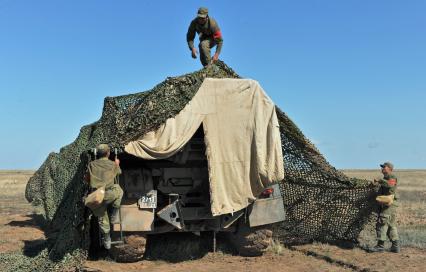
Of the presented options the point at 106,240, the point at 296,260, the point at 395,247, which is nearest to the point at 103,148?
the point at 106,240

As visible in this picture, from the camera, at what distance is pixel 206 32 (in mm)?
9336

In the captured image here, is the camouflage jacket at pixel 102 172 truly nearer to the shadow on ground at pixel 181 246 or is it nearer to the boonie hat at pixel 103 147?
the boonie hat at pixel 103 147

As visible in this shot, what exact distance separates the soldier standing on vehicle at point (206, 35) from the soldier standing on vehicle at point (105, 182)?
2744 millimetres

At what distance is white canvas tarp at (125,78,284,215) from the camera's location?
7934 millimetres

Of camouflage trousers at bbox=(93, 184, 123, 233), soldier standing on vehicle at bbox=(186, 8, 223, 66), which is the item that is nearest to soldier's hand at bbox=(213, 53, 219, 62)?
soldier standing on vehicle at bbox=(186, 8, 223, 66)

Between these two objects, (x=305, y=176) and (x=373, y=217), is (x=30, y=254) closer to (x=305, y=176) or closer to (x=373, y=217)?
(x=305, y=176)

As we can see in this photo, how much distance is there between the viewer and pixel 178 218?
8000 mm

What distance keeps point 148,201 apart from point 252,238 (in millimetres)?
1880

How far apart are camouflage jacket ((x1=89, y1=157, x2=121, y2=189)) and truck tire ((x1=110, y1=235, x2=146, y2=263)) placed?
104 centimetres

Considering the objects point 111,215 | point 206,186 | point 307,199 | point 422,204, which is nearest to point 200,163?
point 206,186

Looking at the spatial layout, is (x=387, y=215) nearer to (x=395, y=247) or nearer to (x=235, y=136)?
(x=395, y=247)

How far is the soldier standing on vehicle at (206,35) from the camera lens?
920 centimetres

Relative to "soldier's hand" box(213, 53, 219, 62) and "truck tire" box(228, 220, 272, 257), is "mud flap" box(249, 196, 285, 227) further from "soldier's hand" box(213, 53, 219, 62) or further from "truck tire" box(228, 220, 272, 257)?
"soldier's hand" box(213, 53, 219, 62)

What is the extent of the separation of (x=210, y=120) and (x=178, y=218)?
1576 mm
